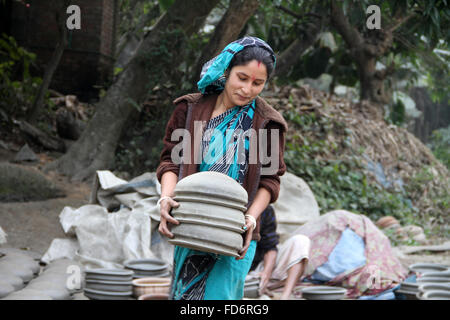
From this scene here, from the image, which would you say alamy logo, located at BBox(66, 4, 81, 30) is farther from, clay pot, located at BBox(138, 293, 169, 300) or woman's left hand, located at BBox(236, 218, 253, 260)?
woman's left hand, located at BBox(236, 218, 253, 260)

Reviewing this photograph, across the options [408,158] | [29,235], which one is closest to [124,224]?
[29,235]

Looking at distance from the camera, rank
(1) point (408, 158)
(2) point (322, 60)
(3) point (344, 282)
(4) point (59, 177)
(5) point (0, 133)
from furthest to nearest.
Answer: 1. (2) point (322, 60)
2. (1) point (408, 158)
3. (5) point (0, 133)
4. (4) point (59, 177)
5. (3) point (344, 282)

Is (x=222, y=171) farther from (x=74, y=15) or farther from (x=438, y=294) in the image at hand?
(x=74, y=15)

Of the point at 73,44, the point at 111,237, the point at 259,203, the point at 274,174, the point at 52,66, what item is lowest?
the point at 111,237

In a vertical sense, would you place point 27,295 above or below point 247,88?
below

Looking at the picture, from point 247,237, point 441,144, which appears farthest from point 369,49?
point 441,144

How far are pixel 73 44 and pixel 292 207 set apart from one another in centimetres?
511

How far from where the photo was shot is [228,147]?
1.76 meters

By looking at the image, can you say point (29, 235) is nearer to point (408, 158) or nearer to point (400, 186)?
point (400, 186)

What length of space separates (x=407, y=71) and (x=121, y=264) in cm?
976

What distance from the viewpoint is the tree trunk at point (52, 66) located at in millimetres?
6785

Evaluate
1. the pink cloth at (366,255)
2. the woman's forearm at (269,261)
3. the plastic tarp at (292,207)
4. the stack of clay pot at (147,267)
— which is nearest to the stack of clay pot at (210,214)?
the stack of clay pot at (147,267)

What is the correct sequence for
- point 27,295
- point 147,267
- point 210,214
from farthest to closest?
point 147,267 → point 27,295 → point 210,214

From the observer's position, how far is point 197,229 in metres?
1.56
